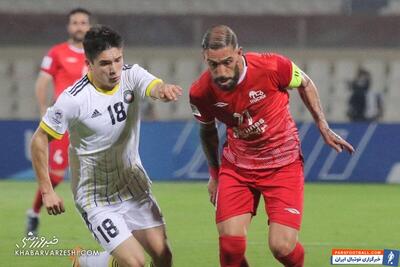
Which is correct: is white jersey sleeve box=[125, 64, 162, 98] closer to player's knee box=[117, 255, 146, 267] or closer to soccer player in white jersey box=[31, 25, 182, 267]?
soccer player in white jersey box=[31, 25, 182, 267]

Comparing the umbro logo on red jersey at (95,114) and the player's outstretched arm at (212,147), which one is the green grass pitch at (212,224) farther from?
the umbro logo on red jersey at (95,114)

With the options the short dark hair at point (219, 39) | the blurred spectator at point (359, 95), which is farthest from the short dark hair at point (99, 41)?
the blurred spectator at point (359, 95)

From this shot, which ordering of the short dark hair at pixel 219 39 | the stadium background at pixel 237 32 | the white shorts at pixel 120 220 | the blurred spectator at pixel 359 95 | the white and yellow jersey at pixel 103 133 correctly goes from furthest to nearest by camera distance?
the stadium background at pixel 237 32 → the blurred spectator at pixel 359 95 → the white shorts at pixel 120 220 → the white and yellow jersey at pixel 103 133 → the short dark hair at pixel 219 39

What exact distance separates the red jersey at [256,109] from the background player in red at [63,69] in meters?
3.26

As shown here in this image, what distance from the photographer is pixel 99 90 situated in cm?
626

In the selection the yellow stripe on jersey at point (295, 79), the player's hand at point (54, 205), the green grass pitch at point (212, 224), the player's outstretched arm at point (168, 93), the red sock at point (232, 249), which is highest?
the player's outstretched arm at point (168, 93)

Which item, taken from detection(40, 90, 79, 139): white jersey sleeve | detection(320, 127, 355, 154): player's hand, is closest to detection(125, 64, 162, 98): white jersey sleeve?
detection(40, 90, 79, 139): white jersey sleeve

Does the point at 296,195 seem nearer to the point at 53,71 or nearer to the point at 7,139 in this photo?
the point at 53,71

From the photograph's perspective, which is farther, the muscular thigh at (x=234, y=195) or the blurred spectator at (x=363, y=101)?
the blurred spectator at (x=363, y=101)

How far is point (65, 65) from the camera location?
9.79m

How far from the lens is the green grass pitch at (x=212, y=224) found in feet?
27.7

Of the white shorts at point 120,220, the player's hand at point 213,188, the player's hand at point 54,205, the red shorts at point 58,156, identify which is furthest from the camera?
the red shorts at point 58,156

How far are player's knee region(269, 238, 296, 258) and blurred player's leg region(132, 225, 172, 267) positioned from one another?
28.0 inches

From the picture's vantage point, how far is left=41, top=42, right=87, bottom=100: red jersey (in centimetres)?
977
